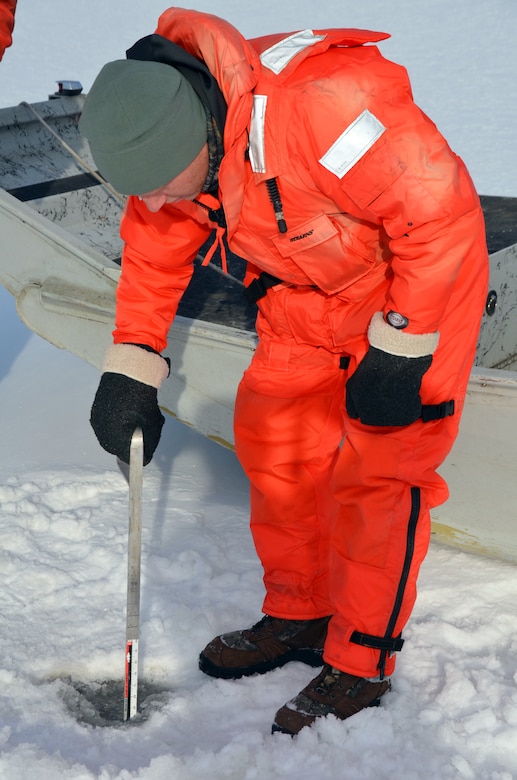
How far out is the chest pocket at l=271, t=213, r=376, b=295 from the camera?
183cm

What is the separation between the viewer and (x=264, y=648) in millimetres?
2297

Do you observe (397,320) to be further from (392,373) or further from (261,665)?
(261,665)

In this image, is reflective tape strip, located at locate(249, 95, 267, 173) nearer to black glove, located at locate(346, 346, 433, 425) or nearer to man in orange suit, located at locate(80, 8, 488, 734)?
man in orange suit, located at locate(80, 8, 488, 734)

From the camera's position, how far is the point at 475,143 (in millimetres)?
8914

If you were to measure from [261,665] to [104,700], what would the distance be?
0.40 m

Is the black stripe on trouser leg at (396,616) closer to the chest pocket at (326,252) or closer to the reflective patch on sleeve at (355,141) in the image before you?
the chest pocket at (326,252)

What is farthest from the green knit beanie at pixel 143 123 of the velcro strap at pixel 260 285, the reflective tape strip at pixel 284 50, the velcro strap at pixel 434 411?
the velcro strap at pixel 434 411

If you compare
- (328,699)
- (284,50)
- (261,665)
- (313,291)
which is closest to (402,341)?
(313,291)

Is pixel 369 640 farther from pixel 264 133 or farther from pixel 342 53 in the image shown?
pixel 342 53

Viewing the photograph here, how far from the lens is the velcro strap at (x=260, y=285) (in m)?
2.08

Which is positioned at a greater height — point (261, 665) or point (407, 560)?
point (407, 560)

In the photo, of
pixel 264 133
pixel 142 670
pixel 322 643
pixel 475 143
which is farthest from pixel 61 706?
pixel 475 143

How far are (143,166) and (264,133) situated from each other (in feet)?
0.80

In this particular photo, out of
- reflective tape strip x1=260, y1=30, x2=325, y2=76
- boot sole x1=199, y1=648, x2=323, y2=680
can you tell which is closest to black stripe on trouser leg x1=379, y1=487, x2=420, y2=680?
boot sole x1=199, y1=648, x2=323, y2=680
